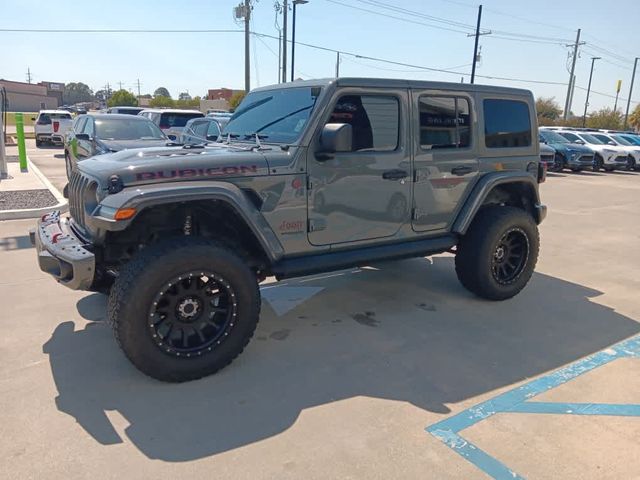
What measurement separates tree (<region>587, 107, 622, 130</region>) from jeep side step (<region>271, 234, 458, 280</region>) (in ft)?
196

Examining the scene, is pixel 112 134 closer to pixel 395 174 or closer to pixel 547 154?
pixel 395 174

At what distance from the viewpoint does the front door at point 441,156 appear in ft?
14.3

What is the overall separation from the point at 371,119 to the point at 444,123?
812 millimetres

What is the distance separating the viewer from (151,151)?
12.2 feet

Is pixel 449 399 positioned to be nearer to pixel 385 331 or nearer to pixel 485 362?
pixel 485 362

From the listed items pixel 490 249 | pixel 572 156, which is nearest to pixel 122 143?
pixel 490 249

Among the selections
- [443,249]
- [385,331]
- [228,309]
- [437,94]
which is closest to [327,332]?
[385,331]

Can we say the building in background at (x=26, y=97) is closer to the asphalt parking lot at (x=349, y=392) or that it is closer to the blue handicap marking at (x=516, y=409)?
the asphalt parking lot at (x=349, y=392)

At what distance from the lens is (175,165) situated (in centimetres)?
333

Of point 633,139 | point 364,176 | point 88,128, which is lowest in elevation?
point 364,176

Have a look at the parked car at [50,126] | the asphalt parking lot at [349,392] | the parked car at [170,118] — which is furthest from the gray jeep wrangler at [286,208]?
the parked car at [50,126]

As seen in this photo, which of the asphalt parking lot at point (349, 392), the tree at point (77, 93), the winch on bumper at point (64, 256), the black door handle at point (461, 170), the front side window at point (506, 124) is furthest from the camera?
the tree at point (77, 93)

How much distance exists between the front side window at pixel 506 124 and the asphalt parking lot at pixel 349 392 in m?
1.57

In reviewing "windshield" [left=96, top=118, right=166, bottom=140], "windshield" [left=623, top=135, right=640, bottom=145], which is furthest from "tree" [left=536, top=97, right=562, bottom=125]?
"windshield" [left=96, top=118, right=166, bottom=140]
